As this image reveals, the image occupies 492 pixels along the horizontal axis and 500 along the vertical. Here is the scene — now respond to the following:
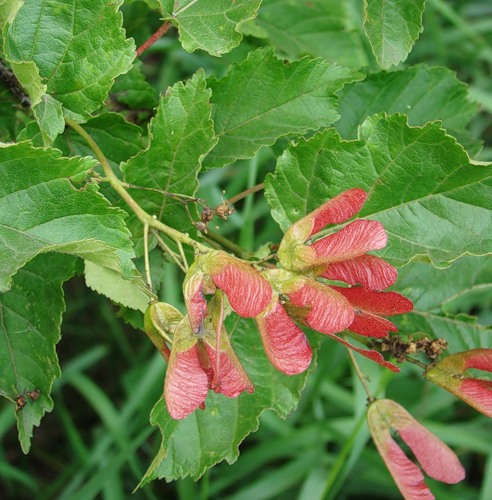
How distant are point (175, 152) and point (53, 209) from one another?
0.19 meters

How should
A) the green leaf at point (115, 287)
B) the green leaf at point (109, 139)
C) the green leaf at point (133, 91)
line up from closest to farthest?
the green leaf at point (115, 287) → the green leaf at point (109, 139) → the green leaf at point (133, 91)

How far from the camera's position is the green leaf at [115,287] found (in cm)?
89

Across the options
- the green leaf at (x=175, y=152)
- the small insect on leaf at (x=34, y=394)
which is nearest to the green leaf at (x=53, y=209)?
the green leaf at (x=175, y=152)

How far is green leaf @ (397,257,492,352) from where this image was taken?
3.67 feet

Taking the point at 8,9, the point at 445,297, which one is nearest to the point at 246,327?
the point at 445,297

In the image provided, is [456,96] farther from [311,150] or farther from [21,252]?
[21,252]

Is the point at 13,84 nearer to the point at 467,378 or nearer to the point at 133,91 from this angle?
the point at 133,91

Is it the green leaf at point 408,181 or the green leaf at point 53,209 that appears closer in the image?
the green leaf at point 53,209

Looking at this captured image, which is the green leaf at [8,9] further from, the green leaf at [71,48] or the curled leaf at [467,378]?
the curled leaf at [467,378]

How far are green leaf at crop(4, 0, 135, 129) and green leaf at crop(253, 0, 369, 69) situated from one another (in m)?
0.49

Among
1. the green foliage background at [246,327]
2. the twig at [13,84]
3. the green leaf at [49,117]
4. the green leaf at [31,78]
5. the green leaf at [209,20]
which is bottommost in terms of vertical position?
the green foliage background at [246,327]

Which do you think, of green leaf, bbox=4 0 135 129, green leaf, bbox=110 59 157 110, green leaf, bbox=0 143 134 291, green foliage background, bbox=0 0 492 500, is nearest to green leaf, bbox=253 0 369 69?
green foliage background, bbox=0 0 492 500

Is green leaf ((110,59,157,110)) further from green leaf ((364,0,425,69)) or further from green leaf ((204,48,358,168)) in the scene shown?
green leaf ((364,0,425,69))

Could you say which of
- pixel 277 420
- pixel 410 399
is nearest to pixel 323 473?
pixel 277 420
